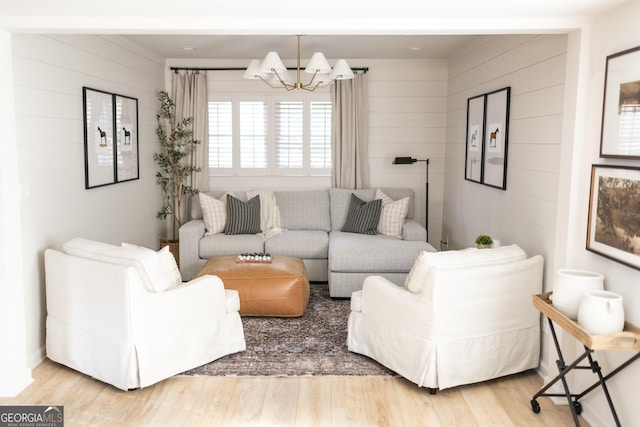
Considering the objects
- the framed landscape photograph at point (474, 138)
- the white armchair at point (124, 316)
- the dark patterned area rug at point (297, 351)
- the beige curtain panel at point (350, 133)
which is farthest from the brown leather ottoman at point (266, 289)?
the beige curtain panel at point (350, 133)

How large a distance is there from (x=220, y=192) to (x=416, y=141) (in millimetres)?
2397

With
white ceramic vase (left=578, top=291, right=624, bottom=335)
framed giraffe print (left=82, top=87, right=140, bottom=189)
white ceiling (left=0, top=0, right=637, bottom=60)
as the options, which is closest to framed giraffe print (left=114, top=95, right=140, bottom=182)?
framed giraffe print (left=82, top=87, right=140, bottom=189)

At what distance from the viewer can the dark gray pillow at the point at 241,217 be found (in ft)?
20.4

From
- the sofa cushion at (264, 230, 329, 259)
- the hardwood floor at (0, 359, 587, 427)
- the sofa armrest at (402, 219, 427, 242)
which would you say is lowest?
the hardwood floor at (0, 359, 587, 427)

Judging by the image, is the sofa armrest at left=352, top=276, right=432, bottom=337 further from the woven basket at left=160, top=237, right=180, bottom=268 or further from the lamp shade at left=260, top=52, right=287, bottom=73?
the woven basket at left=160, top=237, right=180, bottom=268

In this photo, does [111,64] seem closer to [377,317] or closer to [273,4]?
[273,4]

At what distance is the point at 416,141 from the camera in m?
7.04

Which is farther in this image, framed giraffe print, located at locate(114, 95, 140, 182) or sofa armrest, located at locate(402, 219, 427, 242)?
sofa armrest, located at locate(402, 219, 427, 242)

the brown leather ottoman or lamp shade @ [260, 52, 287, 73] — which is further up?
lamp shade @ [260, 52, 287, 73]

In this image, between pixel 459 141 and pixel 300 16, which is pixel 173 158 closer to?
pixel 459 141

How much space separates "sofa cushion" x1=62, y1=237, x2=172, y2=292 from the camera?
356cm

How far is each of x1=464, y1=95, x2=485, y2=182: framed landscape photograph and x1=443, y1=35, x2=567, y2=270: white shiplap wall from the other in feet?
0.30

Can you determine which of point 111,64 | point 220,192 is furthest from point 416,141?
point 111,64

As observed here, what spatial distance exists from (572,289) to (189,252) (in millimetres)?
3951
